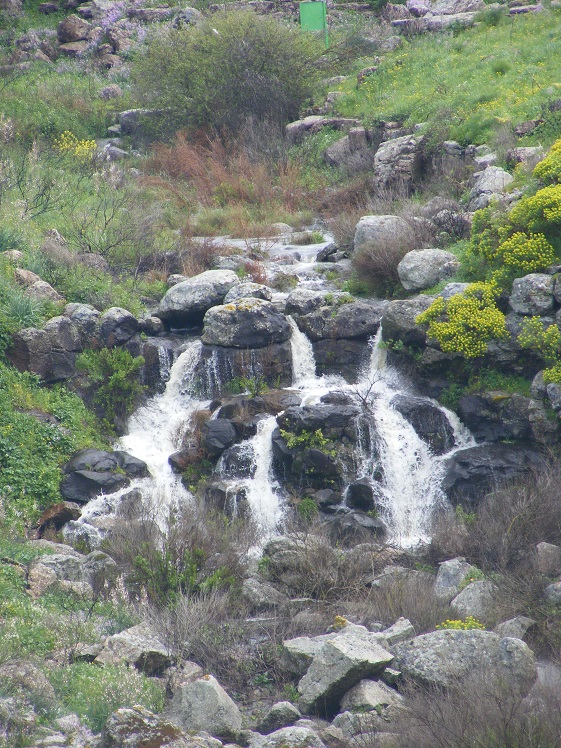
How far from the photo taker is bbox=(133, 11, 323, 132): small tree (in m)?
25.9

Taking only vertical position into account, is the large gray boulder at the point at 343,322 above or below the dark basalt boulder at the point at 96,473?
above

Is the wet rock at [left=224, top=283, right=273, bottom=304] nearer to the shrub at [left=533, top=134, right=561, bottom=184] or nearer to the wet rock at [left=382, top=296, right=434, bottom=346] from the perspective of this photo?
the wet rock at [left=382, top=296, right=434, bottom=346]

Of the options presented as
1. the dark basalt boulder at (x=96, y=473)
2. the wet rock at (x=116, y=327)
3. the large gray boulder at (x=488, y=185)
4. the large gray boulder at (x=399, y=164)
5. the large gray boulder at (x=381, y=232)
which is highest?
the large gray boulder at (x=399, y=164)

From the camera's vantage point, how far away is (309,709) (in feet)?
20.2

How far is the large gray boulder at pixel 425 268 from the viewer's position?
48.3 feet

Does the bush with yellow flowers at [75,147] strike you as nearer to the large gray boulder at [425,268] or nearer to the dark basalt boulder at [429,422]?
the large gray boulder at [425,268]

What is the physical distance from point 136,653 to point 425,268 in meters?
10.1

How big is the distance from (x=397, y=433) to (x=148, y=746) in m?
8.36

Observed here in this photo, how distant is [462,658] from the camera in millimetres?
6098

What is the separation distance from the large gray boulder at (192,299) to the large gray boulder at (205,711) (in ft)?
32.8

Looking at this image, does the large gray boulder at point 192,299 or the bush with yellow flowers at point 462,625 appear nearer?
the bush with yellow flowers at point 462,625

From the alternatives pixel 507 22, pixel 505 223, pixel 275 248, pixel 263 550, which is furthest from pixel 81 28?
pixel 263 550

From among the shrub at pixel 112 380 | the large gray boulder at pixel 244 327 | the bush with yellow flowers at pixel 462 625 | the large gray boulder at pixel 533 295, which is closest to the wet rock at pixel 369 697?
the bush with yellow flowers at pixel 462 625

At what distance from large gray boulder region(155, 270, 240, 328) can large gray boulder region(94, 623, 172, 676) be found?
9105 millimetres
